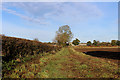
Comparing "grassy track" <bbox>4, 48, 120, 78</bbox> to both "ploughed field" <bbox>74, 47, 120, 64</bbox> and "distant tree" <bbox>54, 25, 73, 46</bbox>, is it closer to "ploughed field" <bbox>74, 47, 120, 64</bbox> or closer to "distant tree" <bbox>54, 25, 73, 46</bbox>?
"ploughed field" <bbox>74, 47, 120, 64</bbox>

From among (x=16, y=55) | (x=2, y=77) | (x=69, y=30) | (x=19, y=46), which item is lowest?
(x=2, y=77)

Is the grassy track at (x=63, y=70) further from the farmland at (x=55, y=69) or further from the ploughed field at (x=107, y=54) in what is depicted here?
the ploughed field at (x=107, y=54)

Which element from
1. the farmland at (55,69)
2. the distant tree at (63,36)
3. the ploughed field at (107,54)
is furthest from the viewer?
the distant tree at (63,36)

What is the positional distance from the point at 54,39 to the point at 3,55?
156 ft

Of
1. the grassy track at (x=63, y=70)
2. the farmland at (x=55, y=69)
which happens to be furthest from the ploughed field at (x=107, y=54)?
the grassy track at (x=63, y=70)

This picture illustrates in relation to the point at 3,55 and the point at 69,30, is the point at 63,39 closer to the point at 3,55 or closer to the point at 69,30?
the point at 69,30

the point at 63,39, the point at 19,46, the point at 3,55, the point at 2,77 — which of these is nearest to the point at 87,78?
the point at 2,77

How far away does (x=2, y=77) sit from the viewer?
382 cm

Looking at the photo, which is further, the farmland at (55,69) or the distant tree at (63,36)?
the distant tree at (63,36)

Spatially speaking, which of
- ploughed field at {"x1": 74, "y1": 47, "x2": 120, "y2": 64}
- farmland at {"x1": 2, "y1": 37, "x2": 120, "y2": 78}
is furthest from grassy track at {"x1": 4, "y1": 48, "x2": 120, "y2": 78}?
ploughed field at {"x1": 74, "y1": 47, "x2": 120, "y2": 64}

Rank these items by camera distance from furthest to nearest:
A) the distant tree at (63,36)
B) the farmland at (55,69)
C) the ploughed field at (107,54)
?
the distant tree at (63,36) → the ploughed field at (107,54) → the farmland at (55,69)

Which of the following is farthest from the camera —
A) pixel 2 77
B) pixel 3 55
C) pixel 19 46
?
pixel 19 46

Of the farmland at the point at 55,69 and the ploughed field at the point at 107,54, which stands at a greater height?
the farmland at the point at 55,69

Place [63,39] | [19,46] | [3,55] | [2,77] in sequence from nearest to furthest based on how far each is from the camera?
[2,77], [3,55], [19,46], [63,39]
